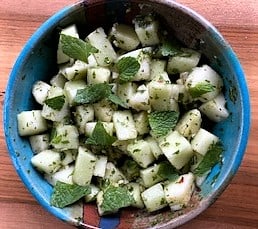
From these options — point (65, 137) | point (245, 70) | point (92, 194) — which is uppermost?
point (245, 70)

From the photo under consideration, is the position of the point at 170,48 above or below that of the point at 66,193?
above

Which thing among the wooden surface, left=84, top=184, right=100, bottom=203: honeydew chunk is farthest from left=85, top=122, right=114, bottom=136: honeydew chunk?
the wooden surface

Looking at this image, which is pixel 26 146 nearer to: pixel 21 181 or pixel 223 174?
pixel 21 181

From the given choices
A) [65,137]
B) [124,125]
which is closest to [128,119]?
[124,125]

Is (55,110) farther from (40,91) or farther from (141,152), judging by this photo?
(141,152)

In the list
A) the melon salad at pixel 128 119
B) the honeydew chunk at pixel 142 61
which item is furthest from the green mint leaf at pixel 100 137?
the honeydew chunk at pixel 142 61

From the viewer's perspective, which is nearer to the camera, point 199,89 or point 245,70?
point 199,89

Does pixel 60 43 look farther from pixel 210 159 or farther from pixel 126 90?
pixel 210 159
